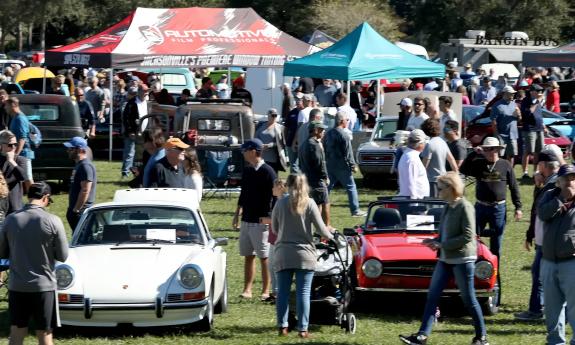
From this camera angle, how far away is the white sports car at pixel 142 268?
33.5ft

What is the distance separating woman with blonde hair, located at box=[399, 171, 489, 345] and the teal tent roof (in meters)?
12.8

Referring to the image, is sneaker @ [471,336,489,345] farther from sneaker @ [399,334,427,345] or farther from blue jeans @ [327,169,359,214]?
blue jeans @ [327,169,359,214]

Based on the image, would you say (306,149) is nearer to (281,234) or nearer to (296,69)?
(281,234)

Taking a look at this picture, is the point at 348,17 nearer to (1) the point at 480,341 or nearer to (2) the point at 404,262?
(2) the point at 404,262

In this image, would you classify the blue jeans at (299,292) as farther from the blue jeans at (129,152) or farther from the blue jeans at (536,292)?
the blue jeans at (129,152)

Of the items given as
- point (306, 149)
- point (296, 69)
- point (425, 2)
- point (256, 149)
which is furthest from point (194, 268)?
point (425, 2)

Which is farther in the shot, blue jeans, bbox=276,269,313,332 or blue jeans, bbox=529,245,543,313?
blue jeans, bbox=529,245,543,313

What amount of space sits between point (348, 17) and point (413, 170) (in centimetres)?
4568

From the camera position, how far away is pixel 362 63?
907 inches

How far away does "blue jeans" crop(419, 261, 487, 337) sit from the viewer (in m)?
9.91

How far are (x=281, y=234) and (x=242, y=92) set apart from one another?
18.7m

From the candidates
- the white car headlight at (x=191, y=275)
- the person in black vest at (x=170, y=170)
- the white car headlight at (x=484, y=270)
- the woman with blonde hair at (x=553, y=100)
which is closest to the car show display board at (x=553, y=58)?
the woman with blonde hair at (x=553, y=100)

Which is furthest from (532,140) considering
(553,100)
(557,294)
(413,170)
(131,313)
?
(131,313)

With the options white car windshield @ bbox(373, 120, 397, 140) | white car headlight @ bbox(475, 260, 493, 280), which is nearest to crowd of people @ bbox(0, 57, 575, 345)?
white car headlight @ bbox(475, 260, 493, 280)
